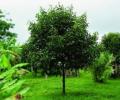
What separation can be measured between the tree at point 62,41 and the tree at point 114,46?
21135mm

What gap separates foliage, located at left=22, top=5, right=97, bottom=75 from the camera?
26984 millimetres

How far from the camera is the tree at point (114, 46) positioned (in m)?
49.0

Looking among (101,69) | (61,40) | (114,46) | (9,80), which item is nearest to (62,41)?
(61,40)

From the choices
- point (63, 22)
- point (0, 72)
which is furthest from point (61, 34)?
point (0, 72)

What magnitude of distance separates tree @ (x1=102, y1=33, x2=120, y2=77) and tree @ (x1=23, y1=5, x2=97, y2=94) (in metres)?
21.1

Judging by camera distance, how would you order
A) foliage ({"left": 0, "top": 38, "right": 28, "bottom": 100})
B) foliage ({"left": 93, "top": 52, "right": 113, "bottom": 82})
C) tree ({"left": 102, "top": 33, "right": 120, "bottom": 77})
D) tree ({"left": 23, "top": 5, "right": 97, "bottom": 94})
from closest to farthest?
foliage ({"left": 0, "top": 38, "right": 28, "bottom": 100})
tree ({"left": 23, "top": 5, "right": 97, "bottom": 94})
foliage ({"left": 93, "top": 52, "right": 113, "bottom": 82})
tree ({"left": 102, "top": 33, "right": 120, "bottom": 77})

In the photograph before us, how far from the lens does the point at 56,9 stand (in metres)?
28.6

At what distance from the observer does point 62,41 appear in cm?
2678

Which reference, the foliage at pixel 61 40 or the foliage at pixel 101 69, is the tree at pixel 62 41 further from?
the foliage at pixel 101 69

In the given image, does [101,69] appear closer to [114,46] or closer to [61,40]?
[114,46]

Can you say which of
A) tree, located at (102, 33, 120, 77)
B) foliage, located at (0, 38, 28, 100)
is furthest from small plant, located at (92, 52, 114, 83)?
foliage, located at (0, 38, 28, 100)

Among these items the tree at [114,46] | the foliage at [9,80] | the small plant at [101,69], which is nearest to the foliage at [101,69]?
the small plant at [101,69]

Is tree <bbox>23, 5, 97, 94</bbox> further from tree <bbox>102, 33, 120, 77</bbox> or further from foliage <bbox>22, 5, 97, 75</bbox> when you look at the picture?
tree <bbox>102, 33, 120, 77</bbox>

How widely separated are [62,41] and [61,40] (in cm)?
15
